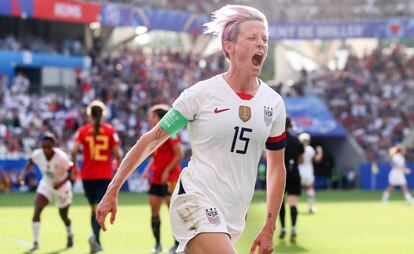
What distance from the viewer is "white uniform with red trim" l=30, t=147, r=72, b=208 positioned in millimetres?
15578

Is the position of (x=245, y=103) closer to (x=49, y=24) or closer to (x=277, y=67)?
(x=49, y=24)

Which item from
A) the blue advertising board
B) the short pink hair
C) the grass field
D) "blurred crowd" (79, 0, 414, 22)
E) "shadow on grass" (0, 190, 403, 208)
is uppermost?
"blurred crowd" (79, 0, 414, 22)

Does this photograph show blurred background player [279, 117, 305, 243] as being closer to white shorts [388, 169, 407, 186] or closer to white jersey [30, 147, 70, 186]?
white jersey [30, 147, 70, 186]

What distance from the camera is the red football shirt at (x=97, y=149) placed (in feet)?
50.1

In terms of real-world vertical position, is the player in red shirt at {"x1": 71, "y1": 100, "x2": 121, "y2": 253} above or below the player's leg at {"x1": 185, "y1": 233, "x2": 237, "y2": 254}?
above

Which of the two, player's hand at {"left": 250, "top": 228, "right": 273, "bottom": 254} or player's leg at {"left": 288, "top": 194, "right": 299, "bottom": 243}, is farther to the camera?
player's leg at {"left": 288, "top": 194, "right": 299, "bottom": 243}

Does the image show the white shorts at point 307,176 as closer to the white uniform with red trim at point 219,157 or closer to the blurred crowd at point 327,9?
the white uniform with red trim at point 219,157

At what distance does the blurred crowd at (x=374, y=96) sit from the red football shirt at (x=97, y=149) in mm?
27377

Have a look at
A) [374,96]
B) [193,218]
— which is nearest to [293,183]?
[193,218]

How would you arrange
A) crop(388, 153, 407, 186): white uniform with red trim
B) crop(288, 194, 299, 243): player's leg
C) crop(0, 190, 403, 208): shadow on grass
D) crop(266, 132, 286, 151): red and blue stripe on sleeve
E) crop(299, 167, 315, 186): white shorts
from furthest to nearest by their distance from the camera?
crop(388, 153, 407, 186): white uniform with red trim
crop(0, 190, 403, 208): shadow on grass
crop(299, 167, 315, 186): white shorts
crop(288, 194, 299, 243): player's leg
crop(266, 132, 286, 151): red and blue stripe on sleeve

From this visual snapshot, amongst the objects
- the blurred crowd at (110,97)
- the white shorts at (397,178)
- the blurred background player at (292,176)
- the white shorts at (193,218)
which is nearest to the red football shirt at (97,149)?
the blurred background player at (292,176)

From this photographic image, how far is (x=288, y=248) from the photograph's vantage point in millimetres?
16031

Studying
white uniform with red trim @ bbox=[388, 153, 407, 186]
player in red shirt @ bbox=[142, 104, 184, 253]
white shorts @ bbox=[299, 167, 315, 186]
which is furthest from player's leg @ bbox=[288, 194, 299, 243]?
white uniform with red trim @ bbox=[388, 153, 407, 186]

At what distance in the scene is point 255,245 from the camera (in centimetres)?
662
